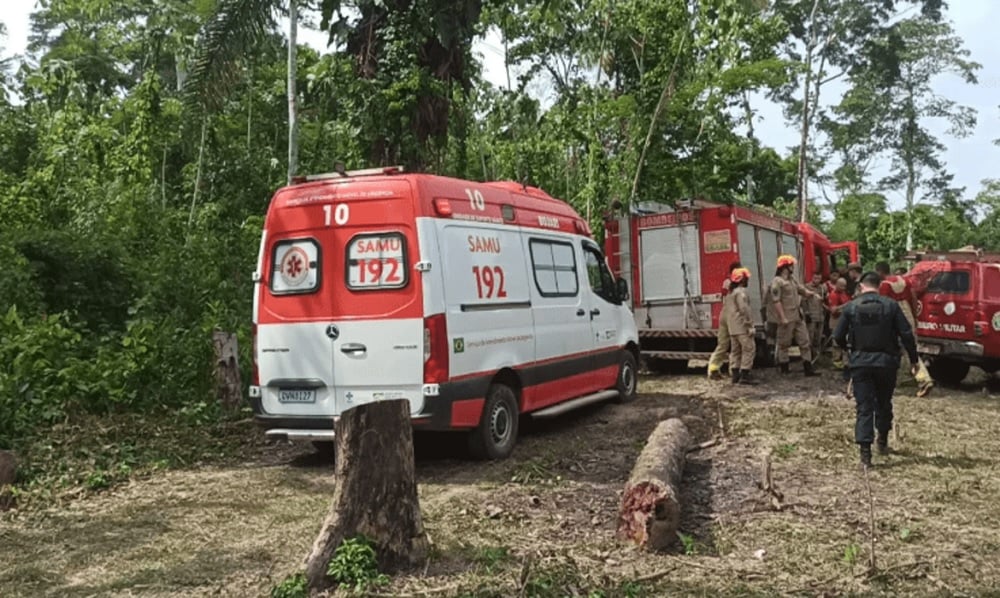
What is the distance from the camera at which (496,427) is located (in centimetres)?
787

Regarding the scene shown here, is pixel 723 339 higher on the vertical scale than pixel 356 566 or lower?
higher

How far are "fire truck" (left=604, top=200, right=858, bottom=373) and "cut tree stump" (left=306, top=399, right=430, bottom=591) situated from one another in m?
9.39

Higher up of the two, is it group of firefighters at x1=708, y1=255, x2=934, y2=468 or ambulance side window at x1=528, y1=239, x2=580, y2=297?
ambulance side window at x1=528, y1=239, x2=580, y2=297

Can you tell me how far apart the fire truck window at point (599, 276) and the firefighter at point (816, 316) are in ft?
20.1

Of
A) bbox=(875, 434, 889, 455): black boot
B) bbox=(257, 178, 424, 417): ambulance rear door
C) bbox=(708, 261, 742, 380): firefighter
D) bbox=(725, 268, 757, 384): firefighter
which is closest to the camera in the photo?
bbox=(257, 178, 424, 417): ambulance rear door

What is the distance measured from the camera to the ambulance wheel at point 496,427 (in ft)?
25.0

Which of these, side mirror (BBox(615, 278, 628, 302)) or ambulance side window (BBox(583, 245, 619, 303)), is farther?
side mirror (BBox(615, 278, 628, 302))

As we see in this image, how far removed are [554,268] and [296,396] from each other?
3087mm

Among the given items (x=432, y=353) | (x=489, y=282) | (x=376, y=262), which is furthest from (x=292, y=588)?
(x=489, y=282)

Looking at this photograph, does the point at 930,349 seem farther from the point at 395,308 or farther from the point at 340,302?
the point at 340,302

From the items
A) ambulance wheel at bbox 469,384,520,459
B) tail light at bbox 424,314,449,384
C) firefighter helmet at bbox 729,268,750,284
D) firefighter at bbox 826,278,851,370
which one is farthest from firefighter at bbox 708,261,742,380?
tail light at bbox 424,314,449,384

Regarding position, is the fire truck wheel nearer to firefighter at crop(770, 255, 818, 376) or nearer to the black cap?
firefighter at crop(770, 255, 818, 376)

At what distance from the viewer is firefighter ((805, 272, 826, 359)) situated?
15.3 metres

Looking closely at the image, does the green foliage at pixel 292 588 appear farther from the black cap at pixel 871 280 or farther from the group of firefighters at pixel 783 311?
the group of firefighters at pixel 783 311
